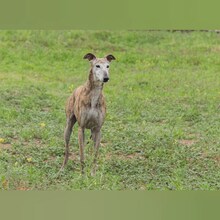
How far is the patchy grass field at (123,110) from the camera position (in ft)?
24.3

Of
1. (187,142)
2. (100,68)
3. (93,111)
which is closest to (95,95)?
(93,111)

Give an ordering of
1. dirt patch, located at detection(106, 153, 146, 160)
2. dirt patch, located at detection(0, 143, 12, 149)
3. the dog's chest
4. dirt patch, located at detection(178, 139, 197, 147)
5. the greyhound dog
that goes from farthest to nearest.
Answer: dirt patch, located at detection(178, 139, 197, 147), dirt patch, located at detection(0, 143, 12, 149), dirt patch, located at detection(106, 153, 146, 160), the dog's chest, the greyhound dog

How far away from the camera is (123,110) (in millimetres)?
12445

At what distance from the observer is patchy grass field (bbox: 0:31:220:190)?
24.3 feet

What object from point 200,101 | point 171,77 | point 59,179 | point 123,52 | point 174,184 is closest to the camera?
point 174,184

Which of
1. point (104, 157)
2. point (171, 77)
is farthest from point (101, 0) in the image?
point (171, 77)

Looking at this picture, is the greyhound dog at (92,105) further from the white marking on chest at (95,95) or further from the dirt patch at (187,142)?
the dirt patch at (187,142)

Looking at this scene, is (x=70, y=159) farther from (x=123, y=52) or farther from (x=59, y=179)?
(x=123, y=52)

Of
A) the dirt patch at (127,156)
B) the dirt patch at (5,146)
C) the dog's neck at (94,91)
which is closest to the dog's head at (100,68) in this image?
the dog's neck at (94,91)

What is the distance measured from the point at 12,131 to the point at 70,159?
1.97m

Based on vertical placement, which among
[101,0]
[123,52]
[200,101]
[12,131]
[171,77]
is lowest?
[101,0]

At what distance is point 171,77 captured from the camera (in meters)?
16.2

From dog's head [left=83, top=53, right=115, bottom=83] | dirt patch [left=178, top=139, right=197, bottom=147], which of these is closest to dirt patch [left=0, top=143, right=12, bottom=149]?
dog's head [left=83, top=53, right=115, bottom=83]

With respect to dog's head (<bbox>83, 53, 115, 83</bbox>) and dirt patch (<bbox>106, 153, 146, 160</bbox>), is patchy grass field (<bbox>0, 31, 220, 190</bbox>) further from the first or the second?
dog's head (<bbox>83, 53, 115, 83</bbox>)
